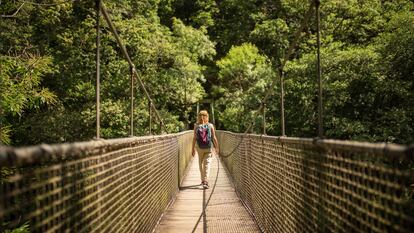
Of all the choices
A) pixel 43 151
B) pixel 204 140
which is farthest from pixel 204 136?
pixel 43 151

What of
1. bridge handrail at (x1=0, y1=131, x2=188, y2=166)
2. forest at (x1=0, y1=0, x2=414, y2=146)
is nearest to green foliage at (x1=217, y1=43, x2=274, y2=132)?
forest at (x1=0, y1=0, x2=414, y2=146)

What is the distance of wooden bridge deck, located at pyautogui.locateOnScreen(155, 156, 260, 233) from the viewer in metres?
4.32

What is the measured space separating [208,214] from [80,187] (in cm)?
333

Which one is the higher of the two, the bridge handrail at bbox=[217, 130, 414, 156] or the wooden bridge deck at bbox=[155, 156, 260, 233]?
the bridge handrail at bbox=[217, 130, 414, 156]

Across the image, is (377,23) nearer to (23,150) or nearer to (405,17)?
(405,17)

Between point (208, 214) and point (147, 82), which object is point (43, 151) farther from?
point (147, 82)

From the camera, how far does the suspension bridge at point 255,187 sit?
4.36ft

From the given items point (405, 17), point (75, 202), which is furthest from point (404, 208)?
point (405, 17)

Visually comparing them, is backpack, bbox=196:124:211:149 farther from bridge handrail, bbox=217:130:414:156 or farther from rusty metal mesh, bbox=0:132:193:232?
bridge handrail, bbox=217:130:414:156

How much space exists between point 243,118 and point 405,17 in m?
6.99

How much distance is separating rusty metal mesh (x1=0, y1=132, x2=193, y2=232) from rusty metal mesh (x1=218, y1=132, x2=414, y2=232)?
935 millimetres

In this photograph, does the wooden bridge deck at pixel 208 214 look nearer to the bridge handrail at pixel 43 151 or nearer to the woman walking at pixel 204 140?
the woman walking at pixel 204 140

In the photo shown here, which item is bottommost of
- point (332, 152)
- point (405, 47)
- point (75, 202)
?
point (75, 202)

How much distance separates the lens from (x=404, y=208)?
4.34 ft
